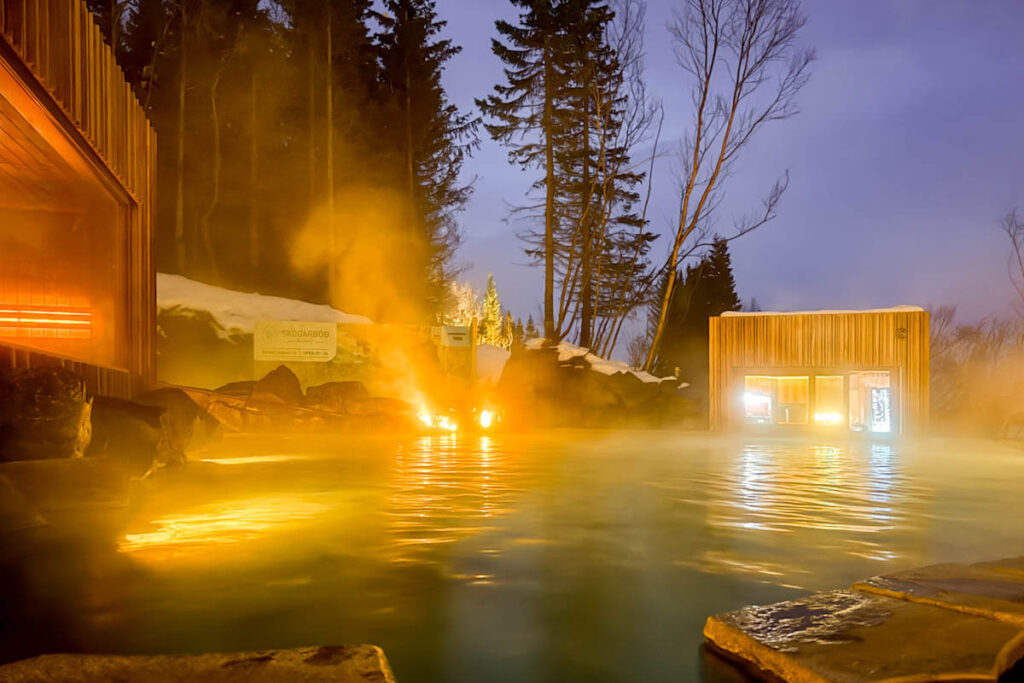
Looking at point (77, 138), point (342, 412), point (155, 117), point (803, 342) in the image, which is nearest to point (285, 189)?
point (155, 117)

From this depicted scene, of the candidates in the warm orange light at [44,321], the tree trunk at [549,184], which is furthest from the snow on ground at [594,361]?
the warm orange light at [44,321]

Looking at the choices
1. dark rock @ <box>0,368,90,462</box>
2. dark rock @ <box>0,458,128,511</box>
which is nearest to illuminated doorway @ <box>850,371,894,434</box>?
dark rock @ <box>0,458,128,511</box>

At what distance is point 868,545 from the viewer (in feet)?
15.4

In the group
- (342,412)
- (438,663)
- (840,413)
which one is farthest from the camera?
(840,413)

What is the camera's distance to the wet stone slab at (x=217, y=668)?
221 cm

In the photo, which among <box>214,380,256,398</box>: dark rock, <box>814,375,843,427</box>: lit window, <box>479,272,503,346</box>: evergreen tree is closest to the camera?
<box>214,380,256,398</box>: dark rock

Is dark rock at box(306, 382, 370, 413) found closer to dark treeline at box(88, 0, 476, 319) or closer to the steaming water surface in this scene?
dark treeline at box(88, 0, 476, 319)

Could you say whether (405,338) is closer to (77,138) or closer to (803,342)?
(803,342)

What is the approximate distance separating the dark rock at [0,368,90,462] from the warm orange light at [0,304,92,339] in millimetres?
3874

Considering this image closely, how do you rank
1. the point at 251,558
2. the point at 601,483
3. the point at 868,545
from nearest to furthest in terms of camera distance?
1. the point at 251,558
2. the point at 868,545
3. the point at 601,483

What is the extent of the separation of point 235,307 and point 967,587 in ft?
66.5

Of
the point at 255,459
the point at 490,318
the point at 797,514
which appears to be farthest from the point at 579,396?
the point at 490,318

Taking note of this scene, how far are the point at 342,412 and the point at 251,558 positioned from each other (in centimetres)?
1370

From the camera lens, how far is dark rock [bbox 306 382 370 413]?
1783 cm
